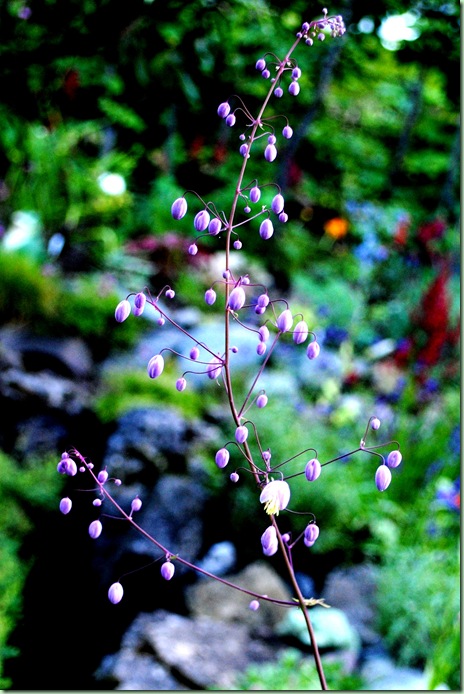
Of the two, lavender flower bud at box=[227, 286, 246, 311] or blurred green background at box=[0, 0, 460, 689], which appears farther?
blurred green background at box=[0, 0, 460, 689]

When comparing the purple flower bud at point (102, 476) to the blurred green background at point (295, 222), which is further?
the blurred green background at point (295, 222)

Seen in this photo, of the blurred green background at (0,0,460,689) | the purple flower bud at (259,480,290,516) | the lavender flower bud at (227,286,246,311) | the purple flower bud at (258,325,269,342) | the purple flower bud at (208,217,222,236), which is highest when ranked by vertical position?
the purple flower bud at (208,217,222,236)

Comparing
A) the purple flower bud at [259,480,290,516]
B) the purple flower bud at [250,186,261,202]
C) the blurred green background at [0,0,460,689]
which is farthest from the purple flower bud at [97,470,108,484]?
the blurred green background at [0,0,460,689]

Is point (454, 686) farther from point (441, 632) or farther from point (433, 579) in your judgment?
point (433, 579)

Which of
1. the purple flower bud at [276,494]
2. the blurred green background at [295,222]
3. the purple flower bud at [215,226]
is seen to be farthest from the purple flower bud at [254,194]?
the blurred green background at [295,222]

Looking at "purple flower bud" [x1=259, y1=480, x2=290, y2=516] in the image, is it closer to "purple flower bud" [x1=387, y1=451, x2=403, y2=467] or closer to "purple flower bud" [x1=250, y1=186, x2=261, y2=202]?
"purple flower bud" [x1=387, y1=451, x2=403, y2=467]

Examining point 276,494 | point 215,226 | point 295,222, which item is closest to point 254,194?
point 215,226

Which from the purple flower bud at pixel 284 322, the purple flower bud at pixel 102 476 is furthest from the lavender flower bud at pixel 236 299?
the purple flower bud at pixel 102 476

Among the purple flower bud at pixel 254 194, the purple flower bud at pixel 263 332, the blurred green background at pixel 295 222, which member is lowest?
the blurred green background at pixel 295 222

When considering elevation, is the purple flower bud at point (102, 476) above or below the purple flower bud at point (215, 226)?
below

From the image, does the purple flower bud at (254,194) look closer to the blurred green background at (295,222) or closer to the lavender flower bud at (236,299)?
the lavender flower bud at (236,299)
